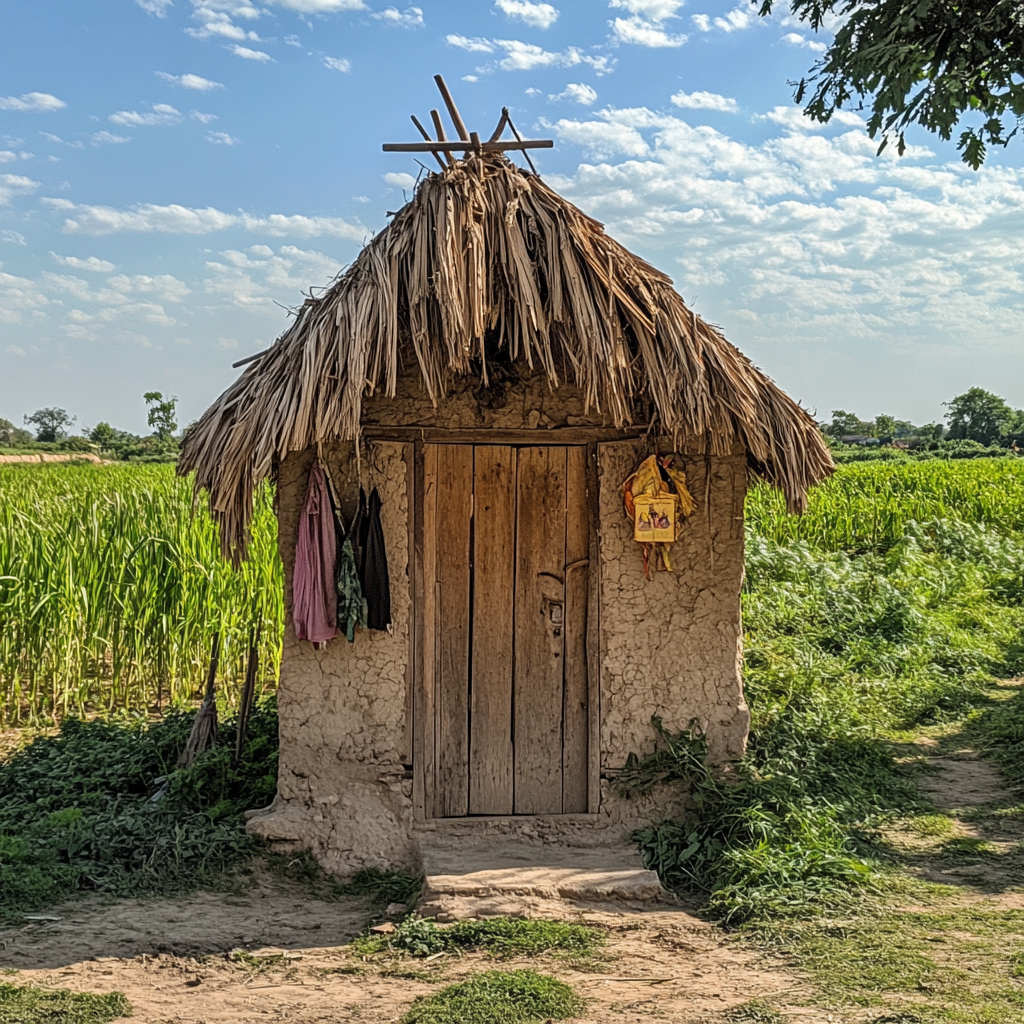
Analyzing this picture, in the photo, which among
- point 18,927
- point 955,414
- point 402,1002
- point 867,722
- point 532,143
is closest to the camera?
point 402,1002

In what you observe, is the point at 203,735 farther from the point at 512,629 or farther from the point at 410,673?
the point at 512,629

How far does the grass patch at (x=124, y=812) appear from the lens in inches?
177

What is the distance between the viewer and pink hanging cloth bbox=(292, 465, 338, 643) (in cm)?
484

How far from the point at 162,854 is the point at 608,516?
9.19 feet

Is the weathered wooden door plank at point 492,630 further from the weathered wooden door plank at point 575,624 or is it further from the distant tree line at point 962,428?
the distant tree line at point 962,428

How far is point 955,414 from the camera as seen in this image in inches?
2030

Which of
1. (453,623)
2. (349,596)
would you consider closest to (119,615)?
(349,596)

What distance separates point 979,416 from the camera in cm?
5006

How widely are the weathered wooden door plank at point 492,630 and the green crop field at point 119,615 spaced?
268 cm

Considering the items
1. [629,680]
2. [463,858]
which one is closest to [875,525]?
[629,680]

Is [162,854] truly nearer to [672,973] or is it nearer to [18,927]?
[18,927]

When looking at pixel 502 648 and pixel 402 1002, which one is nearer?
pixel 402 1002

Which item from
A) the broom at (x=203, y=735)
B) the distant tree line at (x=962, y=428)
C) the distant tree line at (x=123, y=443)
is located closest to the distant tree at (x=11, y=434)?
the distant tree line at (x=123, y=443)

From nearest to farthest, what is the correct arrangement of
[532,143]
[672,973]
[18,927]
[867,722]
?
[672,973] → [18,927] → [532,143] → [867,722]
